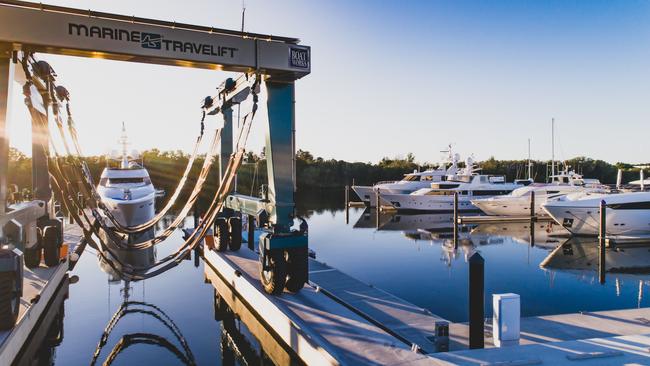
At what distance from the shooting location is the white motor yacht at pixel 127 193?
2261cm

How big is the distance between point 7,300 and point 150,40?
5.16 metres

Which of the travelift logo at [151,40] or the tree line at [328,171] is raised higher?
the travelift logo at [151,40]

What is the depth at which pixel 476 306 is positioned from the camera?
6.56 metres

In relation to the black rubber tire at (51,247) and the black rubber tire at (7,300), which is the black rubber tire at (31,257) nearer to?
the black rubber tire at (51,247)

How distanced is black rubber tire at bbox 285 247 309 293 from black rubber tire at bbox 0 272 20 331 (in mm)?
4713

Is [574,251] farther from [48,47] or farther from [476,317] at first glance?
[48,47]

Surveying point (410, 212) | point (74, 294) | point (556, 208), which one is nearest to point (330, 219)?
point (410, 212)

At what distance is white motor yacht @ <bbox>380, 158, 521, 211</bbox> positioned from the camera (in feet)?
132

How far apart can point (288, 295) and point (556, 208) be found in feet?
71.7

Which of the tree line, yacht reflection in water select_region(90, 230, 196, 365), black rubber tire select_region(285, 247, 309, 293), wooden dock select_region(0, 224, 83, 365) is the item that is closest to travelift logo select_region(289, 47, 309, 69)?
black rubber tire select_region(285, 247, 309, 293)

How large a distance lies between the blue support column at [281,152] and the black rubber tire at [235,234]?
18.0 feet

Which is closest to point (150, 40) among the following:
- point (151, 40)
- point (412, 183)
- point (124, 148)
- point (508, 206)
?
point (151, 40)

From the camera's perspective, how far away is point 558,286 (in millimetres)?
15125

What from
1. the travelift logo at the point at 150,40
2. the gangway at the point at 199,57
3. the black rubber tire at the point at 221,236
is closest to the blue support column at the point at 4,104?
the gangway at the point at 199,57
